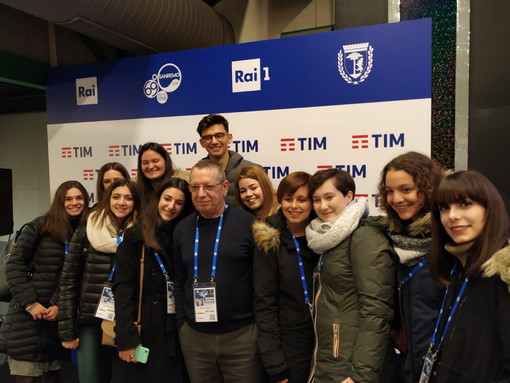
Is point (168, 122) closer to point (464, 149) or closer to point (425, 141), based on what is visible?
point (425, 141)

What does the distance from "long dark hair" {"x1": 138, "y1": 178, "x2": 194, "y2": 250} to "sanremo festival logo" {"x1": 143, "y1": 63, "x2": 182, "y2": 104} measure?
1.49 meters

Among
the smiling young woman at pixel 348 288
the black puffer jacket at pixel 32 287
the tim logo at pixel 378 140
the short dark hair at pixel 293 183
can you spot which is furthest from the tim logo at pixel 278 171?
the black puffer jacket at pixel 32 287

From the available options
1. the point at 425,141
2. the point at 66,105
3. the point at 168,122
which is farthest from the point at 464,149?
the point at 66,105

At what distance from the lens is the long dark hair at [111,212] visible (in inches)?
91.3

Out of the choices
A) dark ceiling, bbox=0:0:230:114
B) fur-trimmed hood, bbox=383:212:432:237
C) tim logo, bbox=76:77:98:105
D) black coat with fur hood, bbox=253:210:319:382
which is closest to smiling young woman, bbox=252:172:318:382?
black coat with fur hood, bbox=253:210:319:382

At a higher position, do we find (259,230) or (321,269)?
(259,230)

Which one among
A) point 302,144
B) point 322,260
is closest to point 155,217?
point 322,260

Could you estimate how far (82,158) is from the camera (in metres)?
3.76

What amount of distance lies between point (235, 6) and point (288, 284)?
4006 mm

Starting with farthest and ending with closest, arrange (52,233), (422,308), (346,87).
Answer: (346,87), (52,233), (422,308)

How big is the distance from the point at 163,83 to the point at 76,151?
3.82 feet

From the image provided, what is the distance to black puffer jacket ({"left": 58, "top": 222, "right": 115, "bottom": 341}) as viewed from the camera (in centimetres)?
232

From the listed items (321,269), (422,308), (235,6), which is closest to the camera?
(422,308)

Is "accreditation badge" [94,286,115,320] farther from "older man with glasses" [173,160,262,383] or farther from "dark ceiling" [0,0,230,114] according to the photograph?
"dark ceiling" [0,0,230,114]
